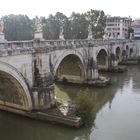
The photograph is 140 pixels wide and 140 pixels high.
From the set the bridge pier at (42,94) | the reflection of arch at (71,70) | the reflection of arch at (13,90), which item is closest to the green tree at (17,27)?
the reflection of arch at (71,70)

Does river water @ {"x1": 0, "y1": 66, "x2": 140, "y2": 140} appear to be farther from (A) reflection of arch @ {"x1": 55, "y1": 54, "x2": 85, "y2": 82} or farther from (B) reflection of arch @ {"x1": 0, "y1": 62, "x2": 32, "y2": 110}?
(A) reflection of arch @ {"x1": 55, "y1": 54, "x2": 85, "y2": 82}

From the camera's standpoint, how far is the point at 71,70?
23766 mm

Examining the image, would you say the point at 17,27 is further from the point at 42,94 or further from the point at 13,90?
the point at 42,94

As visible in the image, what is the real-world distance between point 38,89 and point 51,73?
5.74 ft

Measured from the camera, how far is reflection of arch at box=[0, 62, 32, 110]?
1302cm

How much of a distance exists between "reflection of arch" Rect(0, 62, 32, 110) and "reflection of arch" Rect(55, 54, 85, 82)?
832cm

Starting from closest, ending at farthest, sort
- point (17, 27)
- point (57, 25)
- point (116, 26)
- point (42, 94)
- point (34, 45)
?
point (34, 45), point (42, 94), point (17, 27), point (57, 25), point (116, 26)

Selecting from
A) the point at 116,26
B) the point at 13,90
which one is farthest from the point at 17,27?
the point at 116,26

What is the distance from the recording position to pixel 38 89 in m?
14.6

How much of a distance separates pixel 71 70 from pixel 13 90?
9763 millimetres

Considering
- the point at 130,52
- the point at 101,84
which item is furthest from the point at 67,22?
the point at 101,84

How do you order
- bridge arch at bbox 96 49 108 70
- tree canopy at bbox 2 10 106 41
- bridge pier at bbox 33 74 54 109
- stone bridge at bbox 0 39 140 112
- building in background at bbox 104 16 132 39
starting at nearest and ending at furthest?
stone bridge at bbox 0 39 140 112 < bridge pier at bbox 33 74 54 109 < bridge arch at bbox 96 49 108 70 < tree canopy at bbox 2 10 106 41 < building in background at bbox 104 16 132 39

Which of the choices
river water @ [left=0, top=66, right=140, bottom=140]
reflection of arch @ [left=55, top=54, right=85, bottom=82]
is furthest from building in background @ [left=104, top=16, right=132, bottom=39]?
river water @ [left=0, top=66, right=140, bottom=140]

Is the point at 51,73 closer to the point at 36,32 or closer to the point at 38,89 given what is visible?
the point at 38,89
